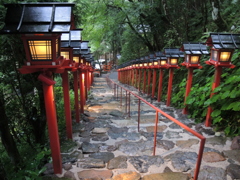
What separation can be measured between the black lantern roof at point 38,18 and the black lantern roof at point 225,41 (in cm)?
425

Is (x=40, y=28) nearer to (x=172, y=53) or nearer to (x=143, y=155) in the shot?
(x=143, y=155)

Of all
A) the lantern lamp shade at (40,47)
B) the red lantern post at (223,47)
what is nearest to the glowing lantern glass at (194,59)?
the red lantern post at (223,47)

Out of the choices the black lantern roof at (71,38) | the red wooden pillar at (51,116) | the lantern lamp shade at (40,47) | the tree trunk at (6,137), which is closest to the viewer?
the lantern lamp shade at (40,47)

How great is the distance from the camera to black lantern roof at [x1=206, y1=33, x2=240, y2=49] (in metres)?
4.93

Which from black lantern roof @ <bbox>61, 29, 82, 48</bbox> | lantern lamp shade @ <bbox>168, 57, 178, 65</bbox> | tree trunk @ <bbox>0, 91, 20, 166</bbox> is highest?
black lantern roof @ <bbox>61, 29, 82, 48</bbox>

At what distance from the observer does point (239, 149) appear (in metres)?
3.98

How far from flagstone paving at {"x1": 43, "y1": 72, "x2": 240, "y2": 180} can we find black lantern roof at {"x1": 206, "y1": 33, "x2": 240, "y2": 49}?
2.58 metres

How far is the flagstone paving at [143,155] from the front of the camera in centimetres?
333

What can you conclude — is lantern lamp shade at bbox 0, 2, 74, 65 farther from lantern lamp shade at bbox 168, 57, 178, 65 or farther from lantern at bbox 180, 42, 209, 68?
lantern lamp shade at bbox 168, 57, 178, 65

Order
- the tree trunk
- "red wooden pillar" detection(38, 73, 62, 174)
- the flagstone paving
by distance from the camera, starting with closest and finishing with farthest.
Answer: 1. "red wooden pillar" detection(38, 73, 62, 174)
2. the flagstone paving
3. the tree trunk

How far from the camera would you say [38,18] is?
2.85 m

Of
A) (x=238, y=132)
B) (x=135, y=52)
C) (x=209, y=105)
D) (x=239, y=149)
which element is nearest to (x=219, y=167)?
(x=239, y=149)

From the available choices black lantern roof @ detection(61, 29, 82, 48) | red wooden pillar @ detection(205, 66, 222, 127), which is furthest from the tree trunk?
red wooden pillar @ detection(205, 66, 222, 127)

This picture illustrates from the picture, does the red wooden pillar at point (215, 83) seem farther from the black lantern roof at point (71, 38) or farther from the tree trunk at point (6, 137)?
the tree trunk at point (6, 137)
